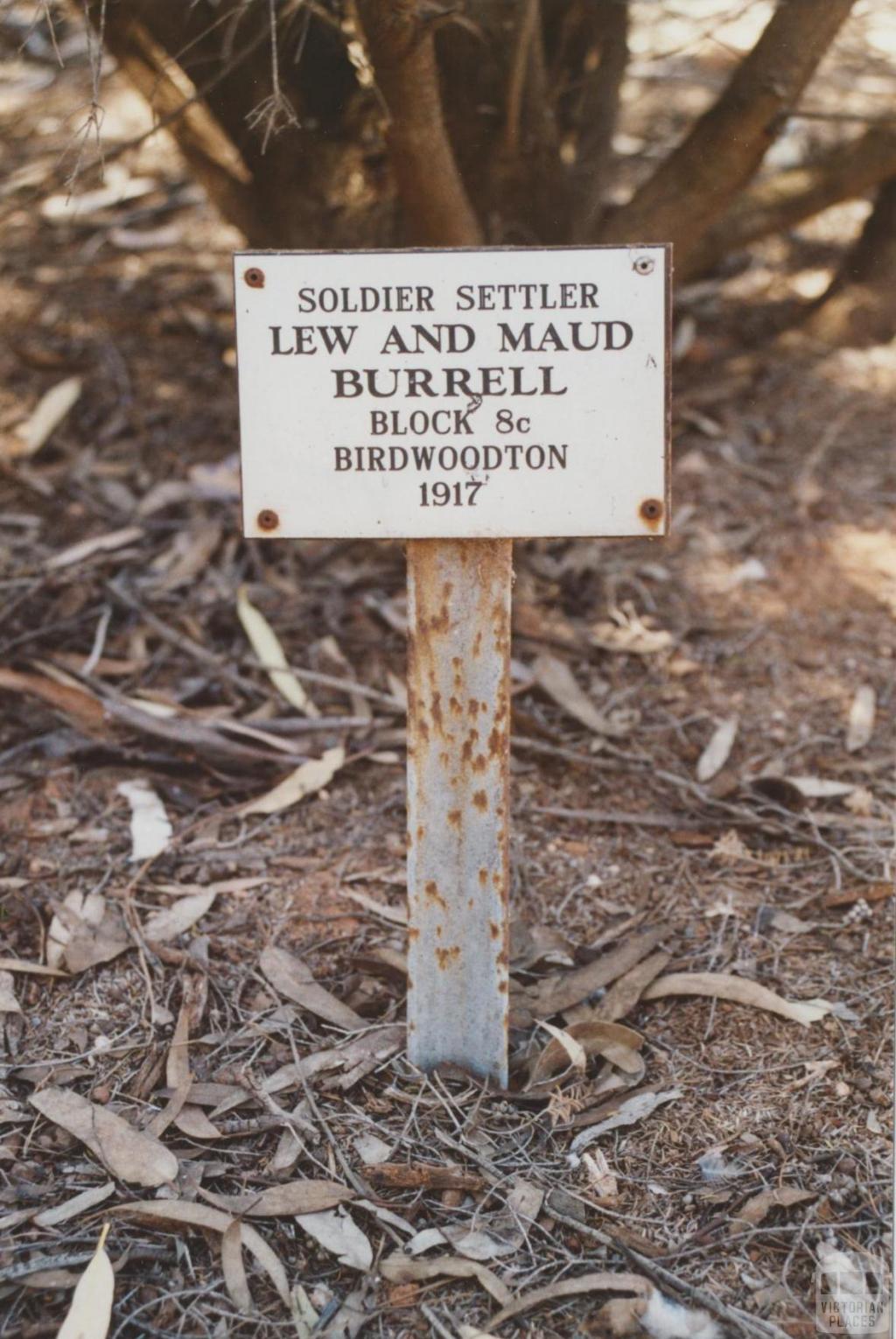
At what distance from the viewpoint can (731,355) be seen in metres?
5.06

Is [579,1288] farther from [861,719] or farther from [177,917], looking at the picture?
[861,719]

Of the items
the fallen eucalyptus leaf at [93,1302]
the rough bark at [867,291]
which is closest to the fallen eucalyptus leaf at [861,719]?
the rough bark at [867,291]

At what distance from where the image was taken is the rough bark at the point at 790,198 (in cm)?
460

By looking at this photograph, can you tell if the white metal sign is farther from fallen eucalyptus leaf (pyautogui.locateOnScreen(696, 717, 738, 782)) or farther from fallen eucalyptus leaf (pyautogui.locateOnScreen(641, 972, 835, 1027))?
fallen eucalyptus leaf (pyautogui.locateOnScreen(696, 717, 738, 782))

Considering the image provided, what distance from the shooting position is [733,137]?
3422 millimetres

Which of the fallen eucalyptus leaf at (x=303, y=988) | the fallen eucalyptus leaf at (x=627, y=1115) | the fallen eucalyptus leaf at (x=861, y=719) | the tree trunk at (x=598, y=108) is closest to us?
the fallen eucalyptus leaf at (x=627, y=1115)

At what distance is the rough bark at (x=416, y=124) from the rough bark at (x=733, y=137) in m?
0.54

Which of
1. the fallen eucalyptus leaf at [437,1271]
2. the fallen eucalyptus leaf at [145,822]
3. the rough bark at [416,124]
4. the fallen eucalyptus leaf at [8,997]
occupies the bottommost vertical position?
the fallen eucalyptus leaf at [437,1271]

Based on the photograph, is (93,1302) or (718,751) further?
(718,751)

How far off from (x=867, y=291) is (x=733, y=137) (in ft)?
6.03

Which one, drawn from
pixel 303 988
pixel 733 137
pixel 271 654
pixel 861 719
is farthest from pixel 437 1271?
pixel 733 137

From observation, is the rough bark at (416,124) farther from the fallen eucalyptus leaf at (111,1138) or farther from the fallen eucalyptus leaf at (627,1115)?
the fallen eucalyptus leaf at (111,1138)

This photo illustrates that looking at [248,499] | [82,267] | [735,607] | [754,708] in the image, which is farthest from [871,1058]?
[82,267]

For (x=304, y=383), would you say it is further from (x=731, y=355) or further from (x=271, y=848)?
(x=731, y=355)
